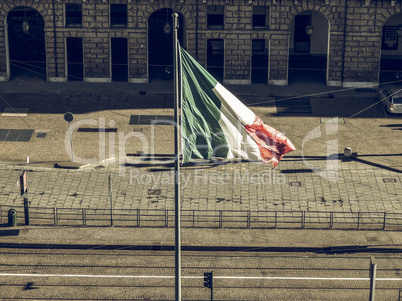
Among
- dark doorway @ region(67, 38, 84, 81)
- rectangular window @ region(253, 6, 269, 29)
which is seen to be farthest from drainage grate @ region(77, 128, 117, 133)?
rectangular window @ region(253, 6, 269, 29)

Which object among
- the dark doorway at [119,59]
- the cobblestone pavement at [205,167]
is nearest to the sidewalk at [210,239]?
the cobblestone pavement at [205,167]

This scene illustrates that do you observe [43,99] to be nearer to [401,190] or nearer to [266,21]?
[266,21]

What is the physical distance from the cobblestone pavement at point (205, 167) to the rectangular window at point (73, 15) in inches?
295

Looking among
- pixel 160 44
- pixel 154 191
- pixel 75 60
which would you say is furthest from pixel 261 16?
pixel 154 191

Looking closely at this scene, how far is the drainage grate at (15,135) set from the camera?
197 ft

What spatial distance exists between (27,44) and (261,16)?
20.4m

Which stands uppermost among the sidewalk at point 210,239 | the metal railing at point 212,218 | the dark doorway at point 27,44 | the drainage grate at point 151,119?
the dark doorway at point 27,44

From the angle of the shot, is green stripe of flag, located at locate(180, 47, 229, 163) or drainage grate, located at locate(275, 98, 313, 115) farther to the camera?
drainage grate, located at locate(275, 98, 313, 115)

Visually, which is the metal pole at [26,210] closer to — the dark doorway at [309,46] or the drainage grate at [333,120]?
the drainage grate at [333,120]

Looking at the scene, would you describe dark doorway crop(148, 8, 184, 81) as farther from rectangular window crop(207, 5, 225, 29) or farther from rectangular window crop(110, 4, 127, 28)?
rectangular window crop(110, 4, 127, 28)

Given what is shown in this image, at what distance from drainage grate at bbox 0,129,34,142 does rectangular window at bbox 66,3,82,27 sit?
501 inches

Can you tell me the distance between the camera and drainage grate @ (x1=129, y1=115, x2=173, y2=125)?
63.2m

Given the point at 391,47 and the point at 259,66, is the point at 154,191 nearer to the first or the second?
the point at 259,66

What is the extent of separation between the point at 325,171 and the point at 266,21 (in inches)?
830
